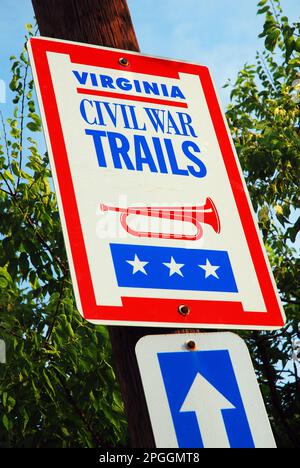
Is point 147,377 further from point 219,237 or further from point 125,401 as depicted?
point 219,237

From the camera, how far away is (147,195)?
281cm

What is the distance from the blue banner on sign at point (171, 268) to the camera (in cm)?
260

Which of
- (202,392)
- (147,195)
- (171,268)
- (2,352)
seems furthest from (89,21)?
(2,352)

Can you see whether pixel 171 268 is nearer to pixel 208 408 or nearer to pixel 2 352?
pixel 208 408

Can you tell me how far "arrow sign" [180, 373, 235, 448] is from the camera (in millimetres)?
2463

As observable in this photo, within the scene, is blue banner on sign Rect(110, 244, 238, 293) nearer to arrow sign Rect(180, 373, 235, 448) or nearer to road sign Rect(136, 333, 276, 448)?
road sign Rect(136, 333, 276, 448)

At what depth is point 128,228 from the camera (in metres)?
2.69

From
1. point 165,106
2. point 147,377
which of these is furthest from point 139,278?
point 165,106

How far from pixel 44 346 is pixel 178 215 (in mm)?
4786

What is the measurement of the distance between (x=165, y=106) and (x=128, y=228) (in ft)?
2.13

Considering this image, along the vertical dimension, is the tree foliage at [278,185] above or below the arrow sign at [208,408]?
above

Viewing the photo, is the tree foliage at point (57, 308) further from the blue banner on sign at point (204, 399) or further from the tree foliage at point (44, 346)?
the blue banner on sign at point (204, 399)

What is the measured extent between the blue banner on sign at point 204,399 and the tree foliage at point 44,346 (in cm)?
444

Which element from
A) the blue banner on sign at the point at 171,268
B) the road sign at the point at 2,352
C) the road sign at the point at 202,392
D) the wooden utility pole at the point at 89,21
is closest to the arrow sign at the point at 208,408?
the road sign at the point at 202,392
